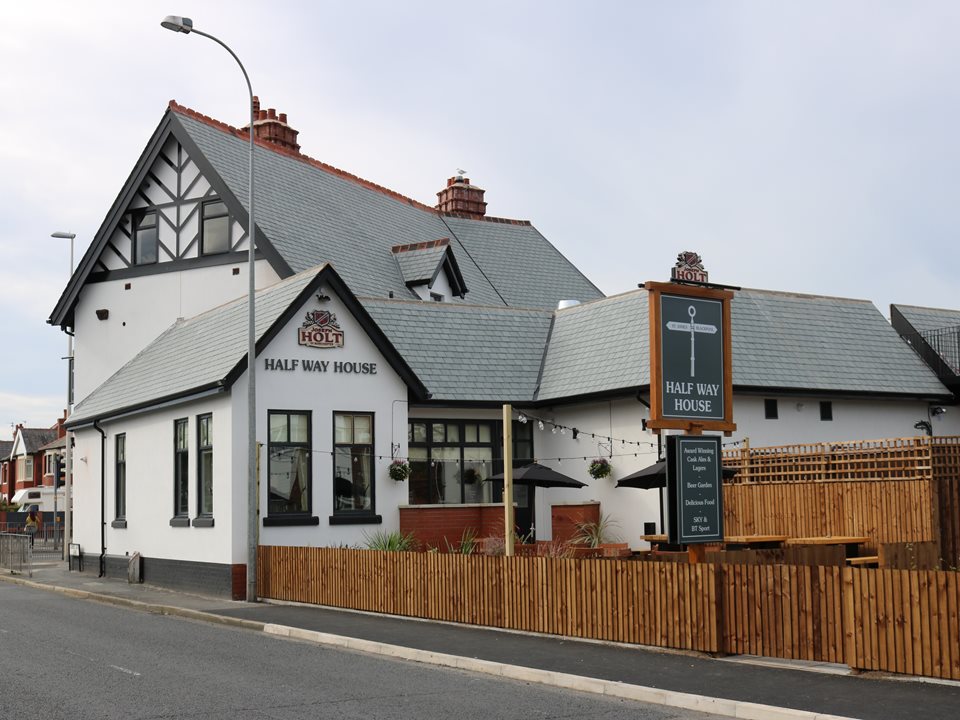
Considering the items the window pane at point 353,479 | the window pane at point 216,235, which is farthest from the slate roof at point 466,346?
the window pane at point 216,235

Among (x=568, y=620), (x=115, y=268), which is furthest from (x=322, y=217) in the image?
(x=568, y=620)

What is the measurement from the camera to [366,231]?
1387 inches

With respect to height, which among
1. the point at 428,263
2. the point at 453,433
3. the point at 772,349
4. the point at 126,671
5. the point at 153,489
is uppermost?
the point at 428,263

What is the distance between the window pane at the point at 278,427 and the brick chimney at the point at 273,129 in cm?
1666

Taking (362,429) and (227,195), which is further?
(227,195)

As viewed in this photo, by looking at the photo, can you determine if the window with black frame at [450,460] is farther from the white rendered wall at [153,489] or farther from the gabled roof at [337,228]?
the white rendered wall at [153,489]

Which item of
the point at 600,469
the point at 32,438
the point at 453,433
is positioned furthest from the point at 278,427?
the point at 32,438

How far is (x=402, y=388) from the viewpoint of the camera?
25125 millimetres

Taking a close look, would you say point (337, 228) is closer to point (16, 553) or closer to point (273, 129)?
point (273, 129)

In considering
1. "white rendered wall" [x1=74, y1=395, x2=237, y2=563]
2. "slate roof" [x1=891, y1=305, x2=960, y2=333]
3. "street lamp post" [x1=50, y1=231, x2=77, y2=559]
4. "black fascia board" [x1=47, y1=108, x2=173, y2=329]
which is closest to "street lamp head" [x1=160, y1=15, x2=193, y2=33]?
"white rendered wall" [x1=74, y1=395, x2=237, y2=563]

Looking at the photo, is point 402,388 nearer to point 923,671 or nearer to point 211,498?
point 211,498

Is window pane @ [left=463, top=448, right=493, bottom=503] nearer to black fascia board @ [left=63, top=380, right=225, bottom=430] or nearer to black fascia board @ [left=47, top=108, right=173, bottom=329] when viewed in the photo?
black fascia board @ [left=63, top=380, right=225, bottom=430]

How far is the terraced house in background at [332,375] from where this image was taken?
76.8 ft

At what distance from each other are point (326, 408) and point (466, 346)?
5699 mm
